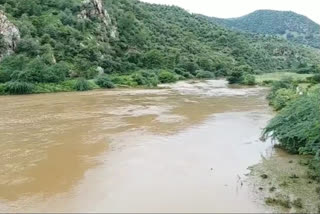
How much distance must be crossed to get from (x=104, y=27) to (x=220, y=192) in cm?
5704

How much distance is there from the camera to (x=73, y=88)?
42562mm

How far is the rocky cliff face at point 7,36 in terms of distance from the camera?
47.5m

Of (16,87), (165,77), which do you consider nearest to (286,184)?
(16,87)

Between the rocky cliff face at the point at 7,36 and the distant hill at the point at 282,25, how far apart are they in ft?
340

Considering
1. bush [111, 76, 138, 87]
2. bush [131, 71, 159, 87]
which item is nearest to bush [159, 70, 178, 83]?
bush [131, 71, 159, 87]

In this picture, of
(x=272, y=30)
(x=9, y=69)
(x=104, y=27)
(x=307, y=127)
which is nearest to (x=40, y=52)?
(x=9, y=69)

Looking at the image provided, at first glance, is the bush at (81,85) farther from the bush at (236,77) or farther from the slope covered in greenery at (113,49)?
the bush at (236,77)

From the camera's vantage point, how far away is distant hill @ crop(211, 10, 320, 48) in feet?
460

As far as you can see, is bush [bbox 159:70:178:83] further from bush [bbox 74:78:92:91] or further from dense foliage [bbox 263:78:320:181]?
dense foliage [bbox 263:78:320:181]

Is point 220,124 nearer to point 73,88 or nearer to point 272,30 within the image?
point 73,88

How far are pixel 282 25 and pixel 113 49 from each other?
319 ft

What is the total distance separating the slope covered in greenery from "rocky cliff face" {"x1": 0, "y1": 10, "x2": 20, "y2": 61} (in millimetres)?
916

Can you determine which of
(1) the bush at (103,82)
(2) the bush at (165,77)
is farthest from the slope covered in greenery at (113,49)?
(1) the bush at (103,82)

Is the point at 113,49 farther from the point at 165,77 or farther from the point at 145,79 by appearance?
the point at 145,79
